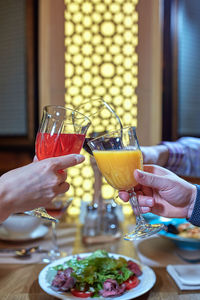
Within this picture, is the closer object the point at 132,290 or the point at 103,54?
the point at 132,290

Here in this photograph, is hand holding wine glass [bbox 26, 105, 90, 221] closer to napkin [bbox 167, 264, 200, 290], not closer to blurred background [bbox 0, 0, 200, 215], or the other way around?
napkin [bbox 167, 264, 200, 290]

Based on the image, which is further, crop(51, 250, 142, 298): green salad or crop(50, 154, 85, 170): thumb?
crop(51, 250, 142, 298): green salad

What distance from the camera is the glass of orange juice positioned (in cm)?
99

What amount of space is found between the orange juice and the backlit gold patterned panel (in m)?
2.50

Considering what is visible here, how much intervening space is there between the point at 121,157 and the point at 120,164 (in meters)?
0.02

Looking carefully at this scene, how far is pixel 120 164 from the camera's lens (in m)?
1.01

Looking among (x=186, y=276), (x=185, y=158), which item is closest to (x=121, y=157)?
(x=186, y=276)

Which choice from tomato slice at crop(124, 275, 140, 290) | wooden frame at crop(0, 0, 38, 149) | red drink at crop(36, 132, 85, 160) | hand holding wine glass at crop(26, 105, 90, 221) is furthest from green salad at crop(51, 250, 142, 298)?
wooden frame at crop(0, 0, 38, 149)

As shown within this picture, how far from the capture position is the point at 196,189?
3.65ft

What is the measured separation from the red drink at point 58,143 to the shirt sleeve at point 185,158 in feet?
3.40

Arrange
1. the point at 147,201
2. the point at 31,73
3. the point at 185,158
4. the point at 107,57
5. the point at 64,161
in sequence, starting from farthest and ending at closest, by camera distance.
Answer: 1. the point at 31,73
2. the point at 107,57
3. the point at 185,158
4. the point at 147,201
5. the point at 64,161

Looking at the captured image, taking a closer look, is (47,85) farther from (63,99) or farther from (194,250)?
(194,250)

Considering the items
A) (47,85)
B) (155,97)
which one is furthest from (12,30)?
(155,97)

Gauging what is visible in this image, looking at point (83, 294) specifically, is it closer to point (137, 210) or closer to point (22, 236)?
point (137, 210)
